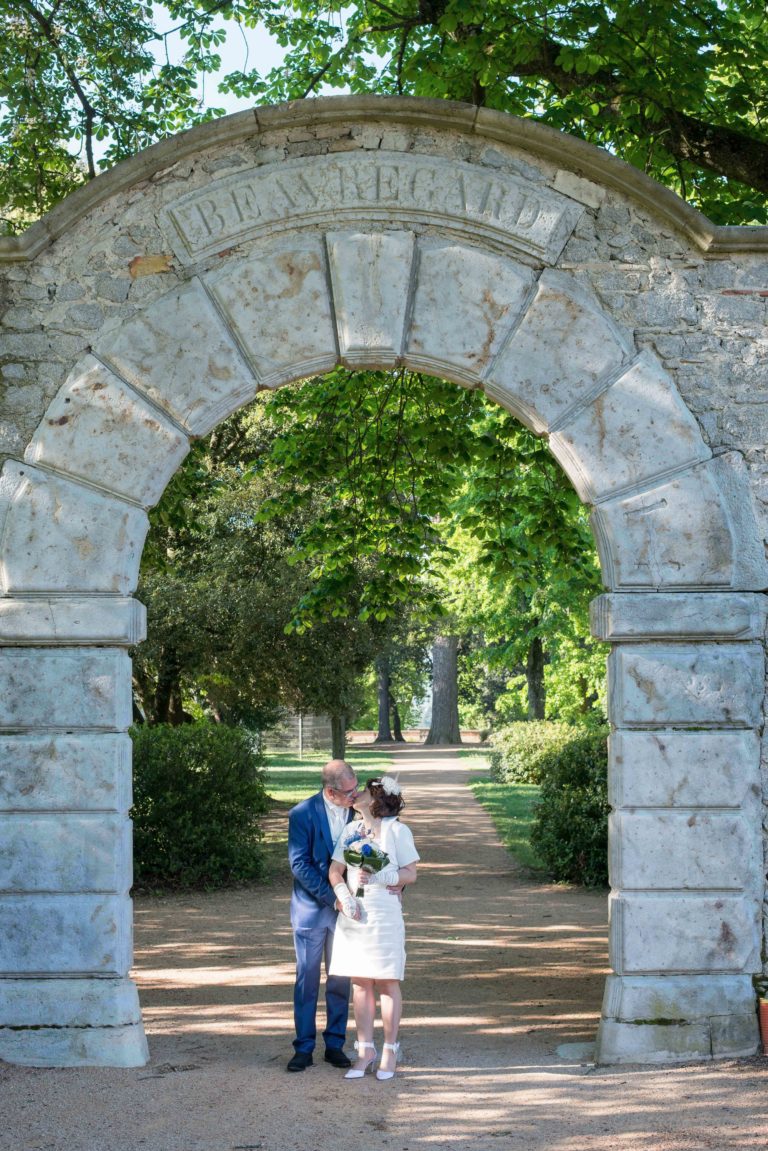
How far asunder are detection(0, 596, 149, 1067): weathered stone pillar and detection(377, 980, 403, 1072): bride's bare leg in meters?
1.22

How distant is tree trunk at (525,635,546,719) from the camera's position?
2670cm

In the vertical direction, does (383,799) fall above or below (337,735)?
above

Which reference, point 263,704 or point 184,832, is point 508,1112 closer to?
point 184,832

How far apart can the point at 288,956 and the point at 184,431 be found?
4677 mm

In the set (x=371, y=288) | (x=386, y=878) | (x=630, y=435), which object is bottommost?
(x=386, y=878)

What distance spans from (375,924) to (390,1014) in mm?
434

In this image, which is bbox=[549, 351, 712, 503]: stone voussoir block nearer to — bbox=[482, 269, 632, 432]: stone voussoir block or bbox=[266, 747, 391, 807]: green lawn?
bbox=[482, 269, 632, 432]: stone voussoir block

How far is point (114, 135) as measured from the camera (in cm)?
1107

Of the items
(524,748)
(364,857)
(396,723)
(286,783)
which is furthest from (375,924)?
(396,723)

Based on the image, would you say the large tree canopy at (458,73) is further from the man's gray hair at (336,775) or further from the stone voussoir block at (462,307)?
the man's gray hair at (336,775)

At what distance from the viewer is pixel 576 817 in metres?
12.1

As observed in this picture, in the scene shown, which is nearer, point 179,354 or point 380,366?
point 179,354

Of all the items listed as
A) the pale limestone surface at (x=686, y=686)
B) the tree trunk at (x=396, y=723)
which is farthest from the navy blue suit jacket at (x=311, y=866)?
the tree trunk at (x=396, y=723)

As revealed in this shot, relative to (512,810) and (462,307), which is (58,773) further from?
(512,810)
